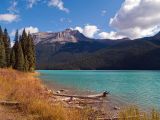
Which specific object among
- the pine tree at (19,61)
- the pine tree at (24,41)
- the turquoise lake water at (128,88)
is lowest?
the turquoise lake water at (128,88)

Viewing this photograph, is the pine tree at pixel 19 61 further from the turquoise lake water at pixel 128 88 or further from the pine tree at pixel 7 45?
the turquoise lake water at pixel 128 88

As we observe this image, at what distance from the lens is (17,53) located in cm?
8831

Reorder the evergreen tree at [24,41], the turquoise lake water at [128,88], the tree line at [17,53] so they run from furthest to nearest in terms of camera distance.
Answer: the evergreen tree at [24,41] < the tree line at [17,53] < the turquoise lake water at [128,88]

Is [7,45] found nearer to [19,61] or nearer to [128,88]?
[19,61]

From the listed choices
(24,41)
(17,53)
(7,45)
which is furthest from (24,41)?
(17,53)

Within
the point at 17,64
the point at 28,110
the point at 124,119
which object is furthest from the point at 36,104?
the point at 17,64

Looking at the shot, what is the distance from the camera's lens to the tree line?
85275mm

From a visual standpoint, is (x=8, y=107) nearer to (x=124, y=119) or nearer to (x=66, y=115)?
(x=66, y=115)

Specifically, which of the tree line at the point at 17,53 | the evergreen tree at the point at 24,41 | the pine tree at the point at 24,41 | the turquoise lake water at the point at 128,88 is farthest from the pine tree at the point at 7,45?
the turquoise lake water at the point at 128,88

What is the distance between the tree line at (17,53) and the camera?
280ft

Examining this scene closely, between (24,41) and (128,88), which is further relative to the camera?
(24,41)

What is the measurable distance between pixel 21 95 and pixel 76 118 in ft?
25.1

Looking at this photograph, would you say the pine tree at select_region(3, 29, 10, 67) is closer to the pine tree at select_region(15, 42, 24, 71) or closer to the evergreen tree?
the pine tree at select_region(15, 42, 24, 71)

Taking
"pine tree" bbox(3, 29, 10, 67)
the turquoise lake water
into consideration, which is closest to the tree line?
"pine tree" bbox(3, 29, 10, 67)
